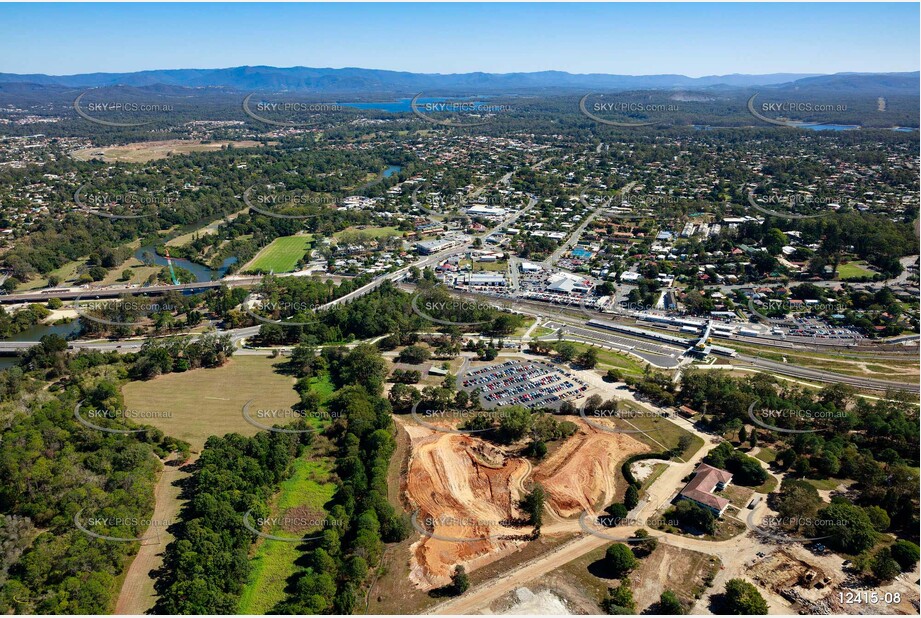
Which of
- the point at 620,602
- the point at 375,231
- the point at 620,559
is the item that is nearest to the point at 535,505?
the point at 620,559

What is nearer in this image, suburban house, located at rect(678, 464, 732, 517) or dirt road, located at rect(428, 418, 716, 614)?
dirt road, located at rect(428, 418, 716, 614)

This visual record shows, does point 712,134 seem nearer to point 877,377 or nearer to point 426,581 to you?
point 877,377

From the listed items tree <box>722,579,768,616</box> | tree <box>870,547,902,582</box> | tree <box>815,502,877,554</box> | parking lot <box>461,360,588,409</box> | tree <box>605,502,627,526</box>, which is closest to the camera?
tree <box>722,579,768,616</box>

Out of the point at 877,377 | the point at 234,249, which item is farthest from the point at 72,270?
the point at 877,377

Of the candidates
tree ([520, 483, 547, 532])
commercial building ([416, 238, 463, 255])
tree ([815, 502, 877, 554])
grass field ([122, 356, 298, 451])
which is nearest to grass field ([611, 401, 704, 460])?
tree ([815, 502, 877, 554])

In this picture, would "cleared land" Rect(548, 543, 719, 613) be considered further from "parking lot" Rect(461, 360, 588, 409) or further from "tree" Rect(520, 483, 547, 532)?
"parking lot" Rect(461, 360, 588, 409)

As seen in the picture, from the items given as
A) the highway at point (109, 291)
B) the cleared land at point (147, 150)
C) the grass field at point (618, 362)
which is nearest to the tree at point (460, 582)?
the grass field at point (618, 362)

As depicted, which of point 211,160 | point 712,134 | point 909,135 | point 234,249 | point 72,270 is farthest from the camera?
point 712,134
